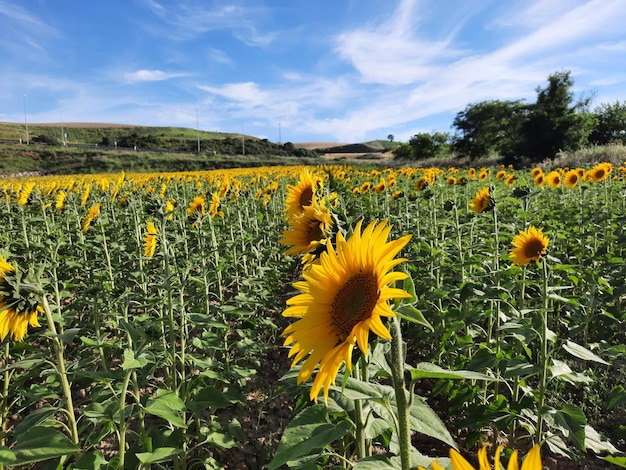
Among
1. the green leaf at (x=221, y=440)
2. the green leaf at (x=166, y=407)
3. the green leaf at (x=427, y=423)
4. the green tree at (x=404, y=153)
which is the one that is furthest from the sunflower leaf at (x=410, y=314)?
the green tree at (x=404, y=153)

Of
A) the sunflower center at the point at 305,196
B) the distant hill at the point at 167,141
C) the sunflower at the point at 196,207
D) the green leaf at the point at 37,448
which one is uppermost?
the distant hill at the point at 167,141

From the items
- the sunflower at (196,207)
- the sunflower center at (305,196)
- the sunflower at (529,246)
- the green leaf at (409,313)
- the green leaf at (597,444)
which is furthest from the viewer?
the sunflower at (196,207)

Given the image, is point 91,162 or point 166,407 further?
point 91,162

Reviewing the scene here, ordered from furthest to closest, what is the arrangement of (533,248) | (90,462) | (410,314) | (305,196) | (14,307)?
(533,248), (305,196), (14,307), (90,462), (410,314)

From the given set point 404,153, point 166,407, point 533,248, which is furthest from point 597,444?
point 404,153

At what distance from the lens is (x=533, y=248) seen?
2.90 metres

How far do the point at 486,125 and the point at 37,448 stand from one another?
47.1m

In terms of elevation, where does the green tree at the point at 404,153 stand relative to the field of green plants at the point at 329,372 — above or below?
above

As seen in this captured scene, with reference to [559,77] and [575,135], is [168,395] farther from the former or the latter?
[559,77]

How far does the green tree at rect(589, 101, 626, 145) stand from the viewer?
3309 cm

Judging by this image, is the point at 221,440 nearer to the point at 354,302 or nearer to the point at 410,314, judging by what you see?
the point at 354,302

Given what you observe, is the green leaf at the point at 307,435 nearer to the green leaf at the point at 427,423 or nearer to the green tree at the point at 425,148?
the green leaf at the point at 427,423

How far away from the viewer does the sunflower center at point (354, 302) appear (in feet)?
3.67

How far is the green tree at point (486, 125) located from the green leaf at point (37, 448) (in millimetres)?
44135
